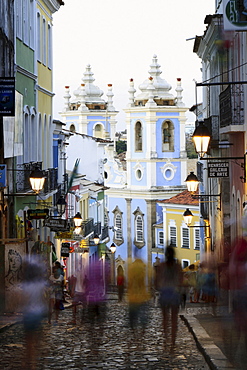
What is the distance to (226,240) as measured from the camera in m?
23.7

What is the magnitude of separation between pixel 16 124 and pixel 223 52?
21.2 feet

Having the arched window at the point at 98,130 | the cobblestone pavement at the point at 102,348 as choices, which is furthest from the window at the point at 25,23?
the arched window at the point at 98,130

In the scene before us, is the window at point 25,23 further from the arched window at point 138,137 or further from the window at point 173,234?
the arched window at point 138,137

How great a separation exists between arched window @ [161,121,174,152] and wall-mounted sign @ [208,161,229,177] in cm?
5563

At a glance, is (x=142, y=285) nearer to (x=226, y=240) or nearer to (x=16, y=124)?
(x=16, y=124)

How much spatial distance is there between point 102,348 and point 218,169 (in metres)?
8.48

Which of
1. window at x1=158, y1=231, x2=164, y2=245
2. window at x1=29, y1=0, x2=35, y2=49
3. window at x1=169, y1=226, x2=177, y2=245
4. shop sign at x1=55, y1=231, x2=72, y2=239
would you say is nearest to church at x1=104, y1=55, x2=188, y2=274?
window at x1=158, y1=231, x2=164, y2=245

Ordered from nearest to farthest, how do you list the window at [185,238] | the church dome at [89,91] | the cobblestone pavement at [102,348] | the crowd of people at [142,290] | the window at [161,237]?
the crowd of people at [142,290] → the cobblestone pavement at [102,348] → the window at [185,238] → the window at [161,237] → the church dome at [89,91]

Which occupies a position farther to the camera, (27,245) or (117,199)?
(117,199)

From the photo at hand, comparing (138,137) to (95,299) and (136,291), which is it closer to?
(95,299)

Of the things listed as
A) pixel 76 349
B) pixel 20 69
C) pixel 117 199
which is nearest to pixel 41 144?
pixel 20 69

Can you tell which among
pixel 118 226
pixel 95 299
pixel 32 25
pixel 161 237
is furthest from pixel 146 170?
pixel 95 299

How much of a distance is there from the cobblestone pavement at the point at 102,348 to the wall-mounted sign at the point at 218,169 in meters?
4.92

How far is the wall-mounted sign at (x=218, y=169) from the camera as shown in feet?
65.3
